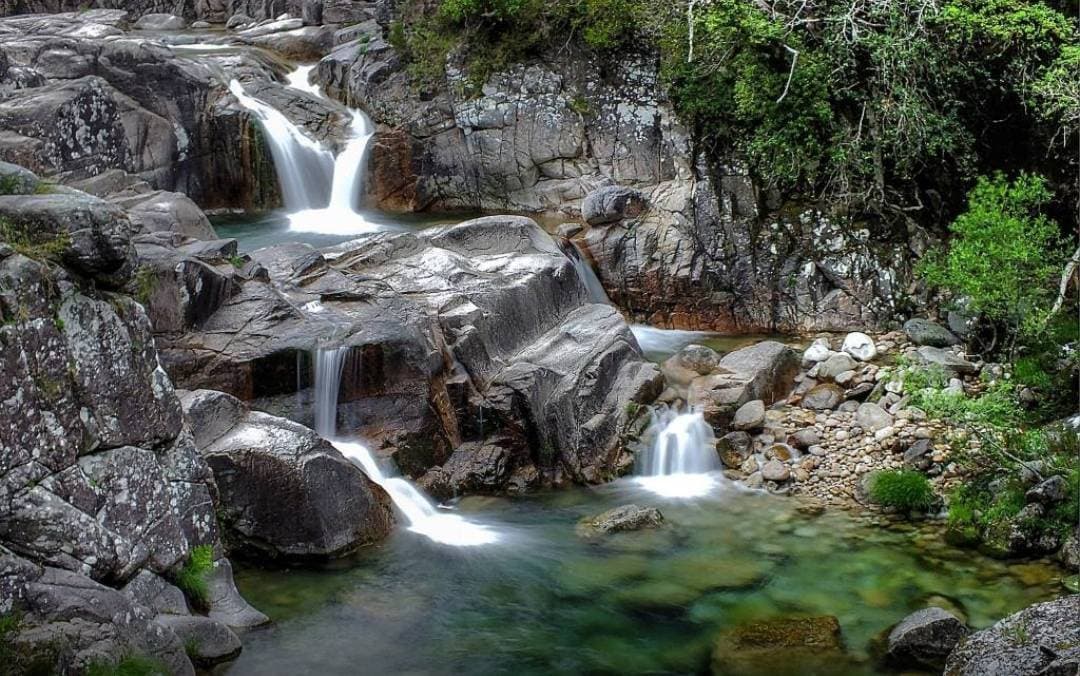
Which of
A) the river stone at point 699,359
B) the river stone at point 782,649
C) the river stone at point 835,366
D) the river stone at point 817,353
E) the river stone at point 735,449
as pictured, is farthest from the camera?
the river stone at point 817,353

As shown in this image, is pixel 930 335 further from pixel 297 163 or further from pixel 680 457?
pixel 297 163

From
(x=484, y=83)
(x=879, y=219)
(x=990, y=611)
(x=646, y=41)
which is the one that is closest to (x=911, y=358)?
(x=879, y=219)

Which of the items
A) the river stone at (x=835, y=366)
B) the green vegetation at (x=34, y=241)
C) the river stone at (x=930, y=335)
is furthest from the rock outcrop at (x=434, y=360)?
the river stone at (x=930, y=335)

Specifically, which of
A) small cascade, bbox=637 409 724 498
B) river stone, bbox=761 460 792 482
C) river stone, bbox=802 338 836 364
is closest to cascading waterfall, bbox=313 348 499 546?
small cascade, bbox=637 409 724 498

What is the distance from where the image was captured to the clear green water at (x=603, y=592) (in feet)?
27.7

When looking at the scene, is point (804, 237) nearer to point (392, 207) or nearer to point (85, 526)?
point (392, 207)

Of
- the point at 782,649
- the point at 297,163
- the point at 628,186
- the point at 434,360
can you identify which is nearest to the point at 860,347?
the point at 628,186

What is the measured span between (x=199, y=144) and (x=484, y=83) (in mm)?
5564

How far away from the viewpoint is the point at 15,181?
8117 millimetres

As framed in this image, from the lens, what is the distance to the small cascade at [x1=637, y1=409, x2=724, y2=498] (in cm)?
1233

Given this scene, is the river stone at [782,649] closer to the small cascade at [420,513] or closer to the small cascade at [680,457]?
the small cascade at [420,513]

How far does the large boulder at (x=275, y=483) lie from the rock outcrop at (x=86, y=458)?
0.90m

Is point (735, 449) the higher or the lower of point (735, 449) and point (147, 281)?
the lower

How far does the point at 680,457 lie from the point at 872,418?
2.47 meters
